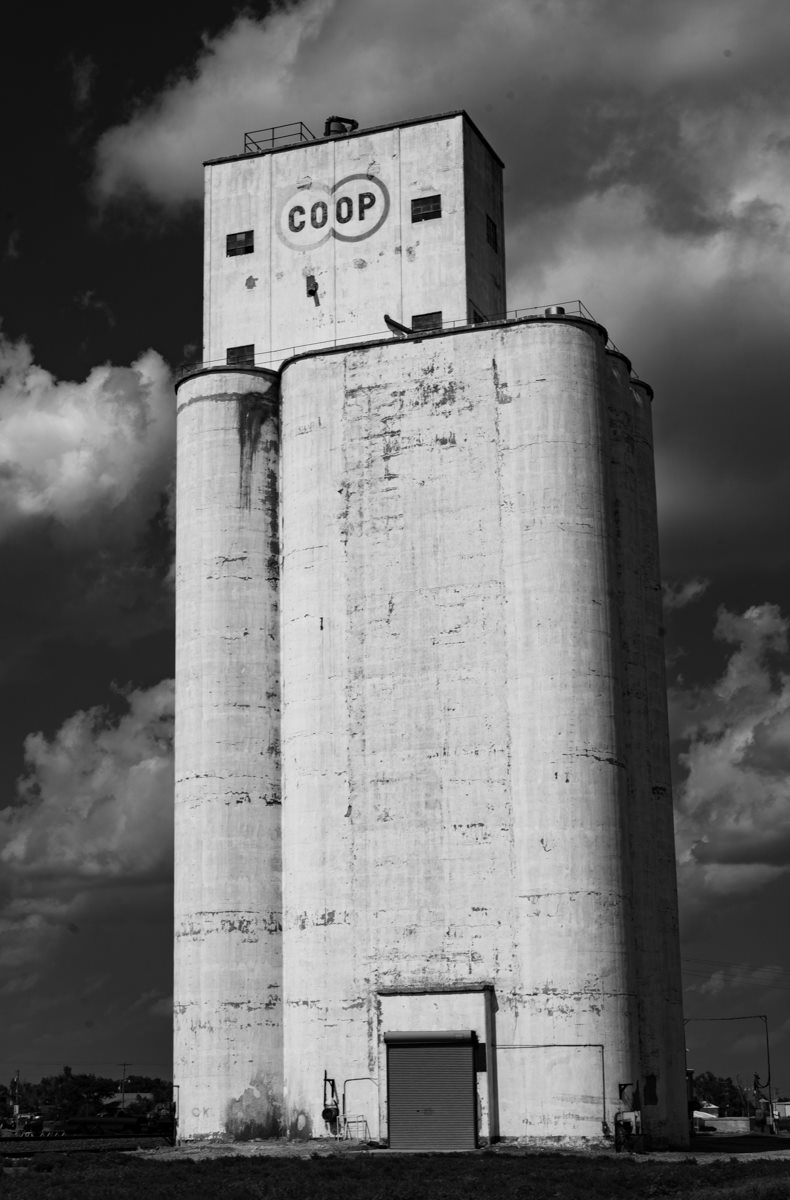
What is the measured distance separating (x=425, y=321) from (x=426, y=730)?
58.0ft

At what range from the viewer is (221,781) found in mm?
61344

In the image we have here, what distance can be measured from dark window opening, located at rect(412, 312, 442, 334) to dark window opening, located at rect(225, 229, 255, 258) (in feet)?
28.9

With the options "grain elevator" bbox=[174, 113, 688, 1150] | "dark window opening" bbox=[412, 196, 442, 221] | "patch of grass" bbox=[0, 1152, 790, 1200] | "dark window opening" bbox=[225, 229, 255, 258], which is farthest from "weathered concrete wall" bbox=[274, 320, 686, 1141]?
"dark window opening" bbox=[225, 229, 255, 258]

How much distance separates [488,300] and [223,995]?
1184 inches

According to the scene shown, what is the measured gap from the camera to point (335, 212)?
68062 millimetres

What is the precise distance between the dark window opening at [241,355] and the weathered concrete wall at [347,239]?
0.26m

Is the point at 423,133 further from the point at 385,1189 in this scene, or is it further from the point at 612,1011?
the point at 385,1189

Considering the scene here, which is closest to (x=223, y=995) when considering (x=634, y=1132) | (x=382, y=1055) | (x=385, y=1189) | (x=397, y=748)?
(x=382, y=1055)

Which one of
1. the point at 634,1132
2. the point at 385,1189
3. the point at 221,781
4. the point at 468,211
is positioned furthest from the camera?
the point at 468,211

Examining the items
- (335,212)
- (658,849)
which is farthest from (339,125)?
(658,849)

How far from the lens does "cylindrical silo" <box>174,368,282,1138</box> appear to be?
59.1 m

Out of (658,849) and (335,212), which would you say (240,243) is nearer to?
(335,212)

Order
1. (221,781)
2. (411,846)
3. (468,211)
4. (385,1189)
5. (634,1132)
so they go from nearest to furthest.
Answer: (385,1189) → (634,1132) → (411,846) → (221,781) → (468,211)

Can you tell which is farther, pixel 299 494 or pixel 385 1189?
pixel 299 494
